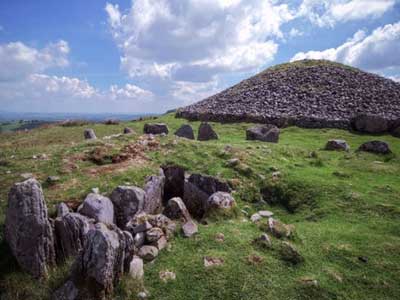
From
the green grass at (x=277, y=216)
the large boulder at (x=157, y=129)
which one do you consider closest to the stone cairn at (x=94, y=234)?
the green grass at (x=277, y=216)

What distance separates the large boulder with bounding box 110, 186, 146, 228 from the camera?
8289 mm

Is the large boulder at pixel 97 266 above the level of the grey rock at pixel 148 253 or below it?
above

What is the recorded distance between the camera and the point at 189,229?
24.9 feet

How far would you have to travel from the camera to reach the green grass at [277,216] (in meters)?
5.80

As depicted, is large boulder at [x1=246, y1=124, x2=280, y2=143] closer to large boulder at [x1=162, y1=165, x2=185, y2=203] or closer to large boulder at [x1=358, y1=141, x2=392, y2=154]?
large boulder at [x1=358, y1=141, x2=392, y2=154]

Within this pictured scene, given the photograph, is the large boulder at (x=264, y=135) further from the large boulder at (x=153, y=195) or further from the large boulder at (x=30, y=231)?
the large boulder at (x=30, y=231)

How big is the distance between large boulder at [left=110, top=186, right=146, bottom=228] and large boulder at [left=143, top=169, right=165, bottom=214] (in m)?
0.50

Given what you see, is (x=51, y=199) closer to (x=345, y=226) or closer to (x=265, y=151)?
(x=345, y=226)

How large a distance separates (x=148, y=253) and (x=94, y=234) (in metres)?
1.61

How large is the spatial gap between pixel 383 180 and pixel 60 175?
1301 cm

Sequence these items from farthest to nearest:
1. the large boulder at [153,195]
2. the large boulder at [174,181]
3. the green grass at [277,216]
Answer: the large boulder at [174,181]
the large boulder at [153,195]
the green grass at [277,216]

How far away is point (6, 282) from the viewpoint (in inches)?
233

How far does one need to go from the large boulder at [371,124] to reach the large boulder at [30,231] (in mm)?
29638

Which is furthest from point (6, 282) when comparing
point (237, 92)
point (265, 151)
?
point (237, 92)
